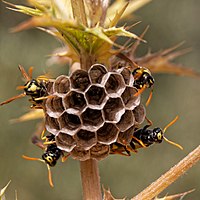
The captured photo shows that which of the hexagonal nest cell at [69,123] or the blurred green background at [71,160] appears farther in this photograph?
the blurred green background at [71,160]

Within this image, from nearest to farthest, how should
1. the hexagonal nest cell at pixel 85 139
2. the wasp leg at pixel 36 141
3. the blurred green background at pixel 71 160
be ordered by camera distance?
the hexagonal nest cell at pixel 85 139 < the wasp leg at pixel 36 141 < the blurred green background at pixel 71 160

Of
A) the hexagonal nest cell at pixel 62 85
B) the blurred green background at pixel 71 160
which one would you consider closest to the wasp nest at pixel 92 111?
the hexagonal nest cell at pixel 62 85

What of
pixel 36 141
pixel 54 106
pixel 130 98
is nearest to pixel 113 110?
pixel 130 98

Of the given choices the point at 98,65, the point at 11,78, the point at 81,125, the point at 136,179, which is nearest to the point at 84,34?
the point at 98,65

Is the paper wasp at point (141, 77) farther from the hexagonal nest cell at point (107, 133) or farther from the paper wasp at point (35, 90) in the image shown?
the paper wasp at point (35, 90)

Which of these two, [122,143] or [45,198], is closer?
[122,143]

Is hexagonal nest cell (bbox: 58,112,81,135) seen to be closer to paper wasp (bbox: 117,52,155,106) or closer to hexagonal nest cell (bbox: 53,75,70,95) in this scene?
hexagonal nest cell (bbox: 53,75,70,95)

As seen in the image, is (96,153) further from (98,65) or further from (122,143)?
(98,65)

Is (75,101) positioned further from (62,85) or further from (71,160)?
(71,160)
